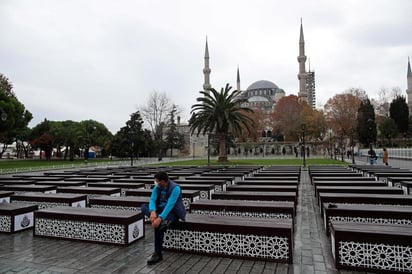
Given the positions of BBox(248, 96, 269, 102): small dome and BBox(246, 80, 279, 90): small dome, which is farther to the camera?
BBox(246, 80, 279, 90): small dome

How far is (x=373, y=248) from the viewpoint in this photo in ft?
13.5

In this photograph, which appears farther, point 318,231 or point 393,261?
point 318,231

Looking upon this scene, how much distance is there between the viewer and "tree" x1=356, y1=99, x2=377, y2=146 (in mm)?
47312

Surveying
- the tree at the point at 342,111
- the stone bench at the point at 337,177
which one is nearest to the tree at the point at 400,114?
the tree at the point at 342,111

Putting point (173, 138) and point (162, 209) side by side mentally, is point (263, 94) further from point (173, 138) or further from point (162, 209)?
point (162, 209)

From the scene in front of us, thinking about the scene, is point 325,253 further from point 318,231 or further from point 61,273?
point 61,273

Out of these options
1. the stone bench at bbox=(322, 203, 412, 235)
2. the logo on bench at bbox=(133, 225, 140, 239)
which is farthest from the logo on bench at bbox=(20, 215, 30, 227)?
the stone bench at bbox=(322, 203, 412, 235)

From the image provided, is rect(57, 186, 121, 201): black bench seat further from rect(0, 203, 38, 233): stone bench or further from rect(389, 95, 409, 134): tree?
rect(389, 95, 409, 134): tree

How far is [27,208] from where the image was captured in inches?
266

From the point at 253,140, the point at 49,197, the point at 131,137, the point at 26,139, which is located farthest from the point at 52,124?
the point at 49,197

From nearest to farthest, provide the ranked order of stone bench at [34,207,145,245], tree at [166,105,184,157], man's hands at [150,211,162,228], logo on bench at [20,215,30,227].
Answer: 1. man's hands at [150,211,162,228]
2. stone bench at [34,207,145,245]
3. logo on bench at [20,215,30,227]
4. tree at [166,105,184,157]

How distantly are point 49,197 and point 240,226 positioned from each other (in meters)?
5.89

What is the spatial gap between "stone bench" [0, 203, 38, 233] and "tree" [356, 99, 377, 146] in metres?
49.7

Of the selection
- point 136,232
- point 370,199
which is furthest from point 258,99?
point 136,232
